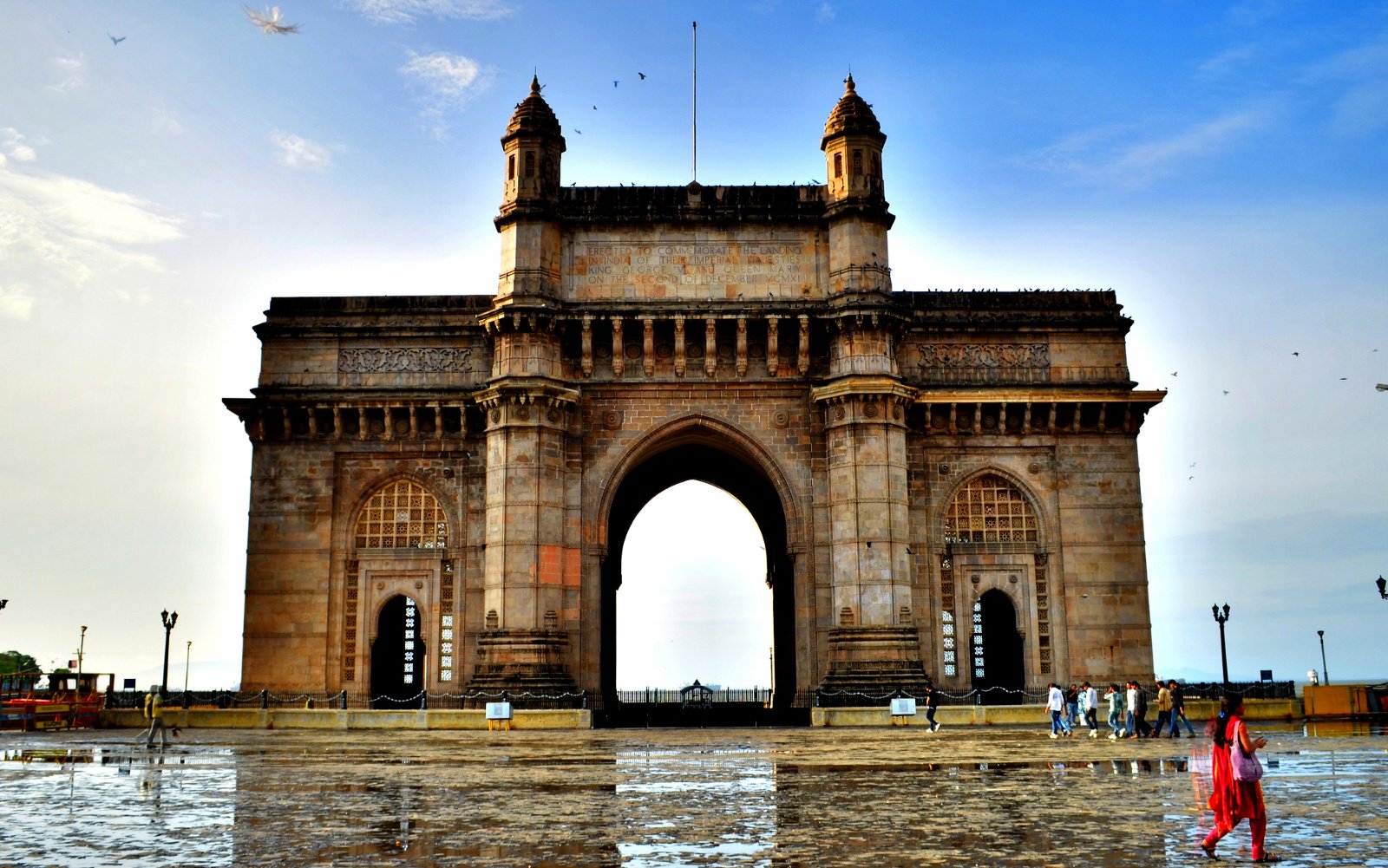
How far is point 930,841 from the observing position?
10.9 meters

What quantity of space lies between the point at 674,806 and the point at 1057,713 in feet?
55.6

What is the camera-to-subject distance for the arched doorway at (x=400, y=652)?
1518 inches

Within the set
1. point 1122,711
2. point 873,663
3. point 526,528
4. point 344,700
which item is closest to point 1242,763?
point 1122,711

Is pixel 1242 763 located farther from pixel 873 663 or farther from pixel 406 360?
pixel 406 360

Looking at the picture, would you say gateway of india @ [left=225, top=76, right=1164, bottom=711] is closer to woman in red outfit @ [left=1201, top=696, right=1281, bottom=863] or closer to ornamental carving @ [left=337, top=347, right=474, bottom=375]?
ornamental carving @ [left=337, top=347, right=474, bottom=375]

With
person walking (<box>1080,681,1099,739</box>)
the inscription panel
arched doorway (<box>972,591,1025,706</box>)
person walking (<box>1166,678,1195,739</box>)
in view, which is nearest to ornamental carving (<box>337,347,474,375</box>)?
the inscription panel

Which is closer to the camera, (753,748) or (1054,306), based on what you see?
(753,748)

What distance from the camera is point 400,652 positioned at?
1558 inches

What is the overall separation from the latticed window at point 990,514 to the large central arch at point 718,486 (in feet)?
16.6

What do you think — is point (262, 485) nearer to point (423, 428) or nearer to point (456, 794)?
point (423, 428)

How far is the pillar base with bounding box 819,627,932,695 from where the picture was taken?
108ft

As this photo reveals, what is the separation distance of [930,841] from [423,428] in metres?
28.7

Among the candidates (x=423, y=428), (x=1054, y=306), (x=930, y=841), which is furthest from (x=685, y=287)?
(x=930, y=841)

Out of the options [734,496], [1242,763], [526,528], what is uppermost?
[734,496]
